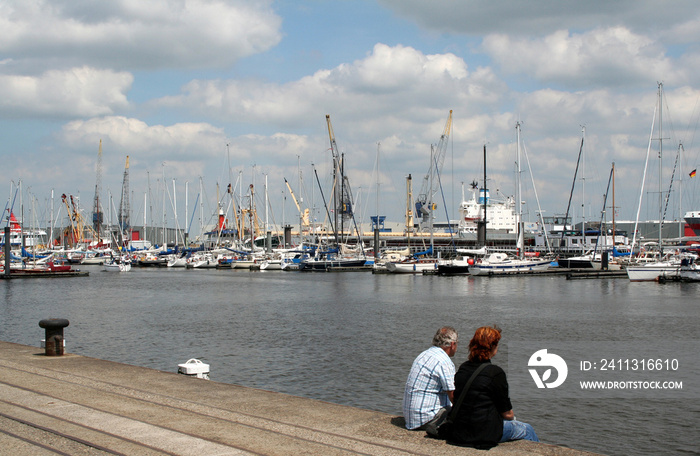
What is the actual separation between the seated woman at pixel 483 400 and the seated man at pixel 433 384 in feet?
1.10

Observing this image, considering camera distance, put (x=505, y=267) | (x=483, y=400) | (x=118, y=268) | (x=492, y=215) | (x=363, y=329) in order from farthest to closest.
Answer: (x=492, y=215) < (x=118, y=268) < (x=505, y=267) < (x=363, y=329) < (x=483, y=400)

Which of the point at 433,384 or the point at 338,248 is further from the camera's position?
the point at 338,248

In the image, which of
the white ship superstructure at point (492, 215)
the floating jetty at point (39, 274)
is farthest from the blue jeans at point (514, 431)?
the white ship superstructure at point (492, 215)

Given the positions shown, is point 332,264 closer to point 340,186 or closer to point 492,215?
point 340,186

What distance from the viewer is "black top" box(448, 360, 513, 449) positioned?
7727 millimetres

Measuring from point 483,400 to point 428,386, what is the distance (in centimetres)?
95

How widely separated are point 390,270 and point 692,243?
143 feet

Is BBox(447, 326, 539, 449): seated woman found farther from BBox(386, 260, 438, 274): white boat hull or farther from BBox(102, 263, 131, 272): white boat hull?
BBox(102, 263, 131, 272): white boat hull

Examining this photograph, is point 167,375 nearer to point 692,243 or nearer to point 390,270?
point 390,270

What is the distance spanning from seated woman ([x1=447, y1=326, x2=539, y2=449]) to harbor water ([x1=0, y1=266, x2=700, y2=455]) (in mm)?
5954

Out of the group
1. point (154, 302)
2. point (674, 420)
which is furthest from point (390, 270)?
point (674, 420)

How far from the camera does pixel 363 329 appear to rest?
31781 mm

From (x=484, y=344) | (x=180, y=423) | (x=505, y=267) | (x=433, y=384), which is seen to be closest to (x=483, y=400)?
(x=484, y=344)

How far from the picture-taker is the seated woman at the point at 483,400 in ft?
25.4
